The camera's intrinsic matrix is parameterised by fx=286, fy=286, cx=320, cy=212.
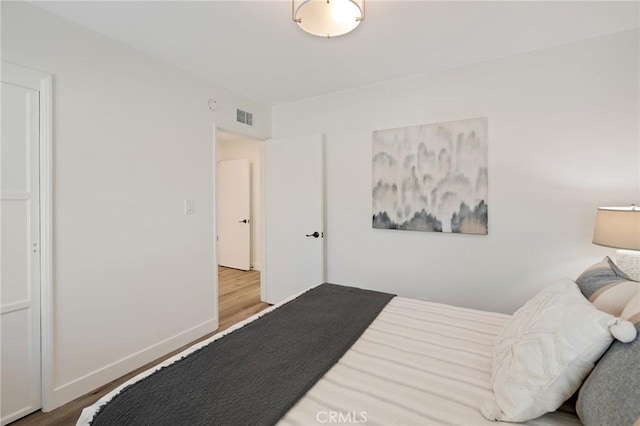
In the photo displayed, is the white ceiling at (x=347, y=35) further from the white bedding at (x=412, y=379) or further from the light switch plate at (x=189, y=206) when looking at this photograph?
the white bedding at (x=412, y=379)

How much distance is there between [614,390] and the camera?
0.72 metres

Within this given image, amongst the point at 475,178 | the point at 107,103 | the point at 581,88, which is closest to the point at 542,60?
the point at 581,88

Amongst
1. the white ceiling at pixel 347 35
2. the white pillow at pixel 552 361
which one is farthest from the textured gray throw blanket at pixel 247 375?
the white ceiling at pixel 347 35

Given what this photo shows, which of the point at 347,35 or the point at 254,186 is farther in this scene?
the point at 254,186

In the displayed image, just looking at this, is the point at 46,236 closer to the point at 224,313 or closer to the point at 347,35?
the point at 224,313

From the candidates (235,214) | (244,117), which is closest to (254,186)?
(235,214)

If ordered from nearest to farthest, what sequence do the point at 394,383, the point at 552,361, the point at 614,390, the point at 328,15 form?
the point at 614,390
the point at 552,361
the point at 394,383
the point at 328,15

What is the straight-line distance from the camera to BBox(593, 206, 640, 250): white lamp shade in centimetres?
161

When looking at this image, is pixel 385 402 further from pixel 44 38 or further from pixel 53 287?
pixel 44 38

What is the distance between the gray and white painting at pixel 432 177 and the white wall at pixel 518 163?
0.09 meters

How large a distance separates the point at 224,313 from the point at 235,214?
2324 millimetres

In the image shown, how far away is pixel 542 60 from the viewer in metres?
2.23

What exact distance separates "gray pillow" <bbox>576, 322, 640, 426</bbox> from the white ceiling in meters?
1.89

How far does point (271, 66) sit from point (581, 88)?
2.43 m
